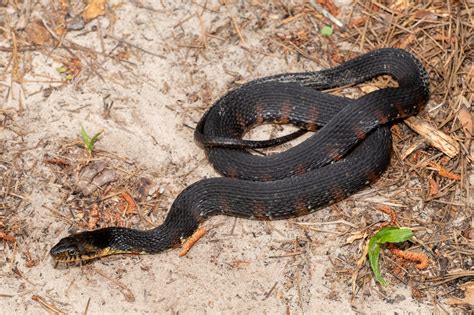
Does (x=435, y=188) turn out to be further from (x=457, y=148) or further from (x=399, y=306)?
(x=399, y=306)

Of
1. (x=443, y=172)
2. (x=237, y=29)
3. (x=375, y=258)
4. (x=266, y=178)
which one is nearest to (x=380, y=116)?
(x=443, y=172)

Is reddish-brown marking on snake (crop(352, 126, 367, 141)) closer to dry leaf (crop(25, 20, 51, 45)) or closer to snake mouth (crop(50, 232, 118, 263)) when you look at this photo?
snake mouth (crop(50, 232, 118, 263))

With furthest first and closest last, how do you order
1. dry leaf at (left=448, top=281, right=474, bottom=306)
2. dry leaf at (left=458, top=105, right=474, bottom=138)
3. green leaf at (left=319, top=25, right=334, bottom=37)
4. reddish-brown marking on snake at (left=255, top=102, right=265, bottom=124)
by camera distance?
green leaf at (left=319, top=25, right=334, bottom=37), reddish-brown marking on snake at (left=255, top=102, right=265, bottom=124), dry leaf at (left=458, top=105, right=474, bottom=138), dry leaf at (left=448, top=281, right=474, bottom=306)

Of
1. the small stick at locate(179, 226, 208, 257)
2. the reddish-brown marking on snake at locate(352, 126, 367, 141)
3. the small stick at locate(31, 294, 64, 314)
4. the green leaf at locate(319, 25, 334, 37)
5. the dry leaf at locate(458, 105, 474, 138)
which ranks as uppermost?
the green leaf at locate(319, 25, 334, 37)

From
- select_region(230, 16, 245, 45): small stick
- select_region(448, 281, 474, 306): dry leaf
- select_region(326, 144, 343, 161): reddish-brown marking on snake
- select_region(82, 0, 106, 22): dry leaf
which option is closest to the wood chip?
select_region(326, 144, 343, 161): reddish-brown marking on snake

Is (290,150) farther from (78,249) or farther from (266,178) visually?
(78,249)

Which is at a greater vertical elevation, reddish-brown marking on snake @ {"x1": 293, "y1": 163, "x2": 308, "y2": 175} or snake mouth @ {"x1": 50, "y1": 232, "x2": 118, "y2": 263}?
reddish-brown marking on snake @ {"x1": 293, "y1": 163, "x2": 308, "y2": 175}

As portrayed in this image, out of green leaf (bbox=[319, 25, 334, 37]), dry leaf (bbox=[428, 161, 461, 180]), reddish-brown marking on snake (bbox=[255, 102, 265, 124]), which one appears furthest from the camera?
green leaf (bbox=[319, 25, 334, 37])
